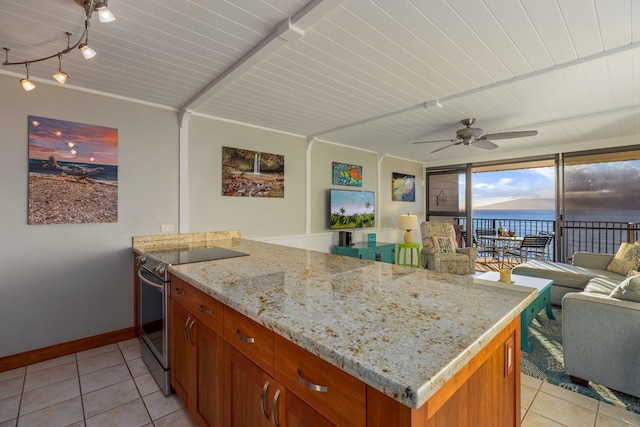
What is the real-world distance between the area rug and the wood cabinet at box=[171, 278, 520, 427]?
1.28 metres

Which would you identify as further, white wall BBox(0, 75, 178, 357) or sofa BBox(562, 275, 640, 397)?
white wall BBox(0, 75, 178, 357)

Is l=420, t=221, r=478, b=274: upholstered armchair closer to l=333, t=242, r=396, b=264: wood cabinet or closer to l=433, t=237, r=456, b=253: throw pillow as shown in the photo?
l=433, t=237, r=456, b=253: throw pillow

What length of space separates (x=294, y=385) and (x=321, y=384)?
0.14 metres

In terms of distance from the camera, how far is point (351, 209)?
4762 millimetres

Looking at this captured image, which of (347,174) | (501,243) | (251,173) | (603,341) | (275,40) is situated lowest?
(603,341)

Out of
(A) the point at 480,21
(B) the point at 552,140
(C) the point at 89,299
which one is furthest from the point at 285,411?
(B) the point at 552,140

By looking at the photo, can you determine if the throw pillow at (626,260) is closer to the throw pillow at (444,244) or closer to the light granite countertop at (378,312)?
the throw pillow at (444,244)

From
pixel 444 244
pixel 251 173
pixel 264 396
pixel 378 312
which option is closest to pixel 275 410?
pixel 264 396

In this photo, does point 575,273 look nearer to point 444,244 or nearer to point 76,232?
point 444,244

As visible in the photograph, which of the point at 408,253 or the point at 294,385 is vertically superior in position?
the point at 294,385

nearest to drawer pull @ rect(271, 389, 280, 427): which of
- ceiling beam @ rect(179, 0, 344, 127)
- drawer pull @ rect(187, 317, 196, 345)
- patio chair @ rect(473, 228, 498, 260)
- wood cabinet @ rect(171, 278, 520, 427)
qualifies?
wood cabinet @ rect(171, 278, 520, 427)

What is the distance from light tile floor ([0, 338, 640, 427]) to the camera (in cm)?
170

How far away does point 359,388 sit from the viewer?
69 centimetres

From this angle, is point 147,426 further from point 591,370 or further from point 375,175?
point 375,175
